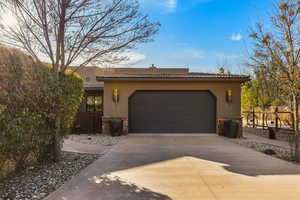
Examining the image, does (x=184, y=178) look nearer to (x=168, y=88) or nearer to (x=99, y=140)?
(x=99, y=140)

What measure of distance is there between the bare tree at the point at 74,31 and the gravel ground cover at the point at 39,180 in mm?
505

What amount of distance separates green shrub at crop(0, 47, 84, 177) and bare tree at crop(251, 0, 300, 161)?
21.4ft

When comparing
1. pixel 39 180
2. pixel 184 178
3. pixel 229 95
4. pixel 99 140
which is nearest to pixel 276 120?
pixel 229 95

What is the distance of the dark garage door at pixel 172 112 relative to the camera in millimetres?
10039

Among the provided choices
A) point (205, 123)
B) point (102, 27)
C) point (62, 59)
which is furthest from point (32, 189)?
point (205, 123)

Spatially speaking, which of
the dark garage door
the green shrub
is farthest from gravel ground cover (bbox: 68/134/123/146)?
the green shrub

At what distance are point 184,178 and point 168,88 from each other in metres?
6.58

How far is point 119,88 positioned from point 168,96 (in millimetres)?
2979

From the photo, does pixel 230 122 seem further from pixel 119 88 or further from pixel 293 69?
pixel 119 88

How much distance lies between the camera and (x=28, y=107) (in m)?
3.71

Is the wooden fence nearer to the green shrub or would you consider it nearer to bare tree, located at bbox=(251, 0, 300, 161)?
bare tree, located at bbox=(251, 0, 300, 161)

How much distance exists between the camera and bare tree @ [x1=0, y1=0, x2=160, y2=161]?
4520mm

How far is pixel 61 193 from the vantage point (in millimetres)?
3225

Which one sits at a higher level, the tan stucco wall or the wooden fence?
the tan stucco wall
